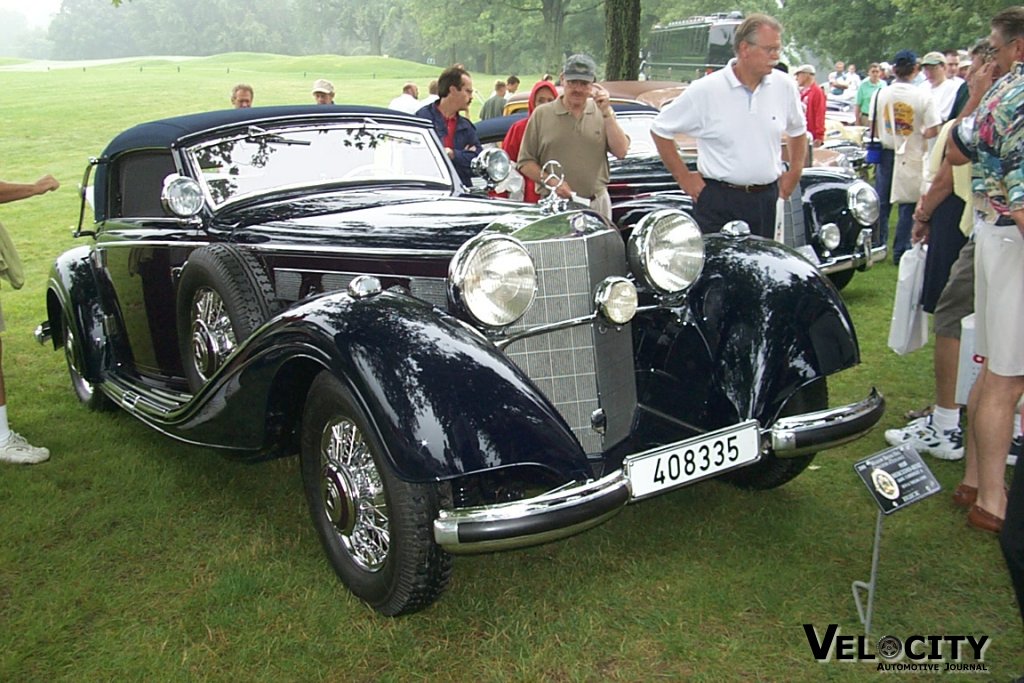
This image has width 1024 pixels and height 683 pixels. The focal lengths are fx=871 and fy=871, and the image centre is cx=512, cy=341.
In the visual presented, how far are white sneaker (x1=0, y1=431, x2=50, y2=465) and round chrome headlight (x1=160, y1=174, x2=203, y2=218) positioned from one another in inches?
62.0

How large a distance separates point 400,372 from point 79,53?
3729 inches

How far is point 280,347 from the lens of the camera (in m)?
2.97

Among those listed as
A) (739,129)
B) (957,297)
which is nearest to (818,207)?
(739,129)

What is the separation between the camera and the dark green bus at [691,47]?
86.9ft

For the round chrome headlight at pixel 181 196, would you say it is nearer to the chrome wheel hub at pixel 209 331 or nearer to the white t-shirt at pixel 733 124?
the chrome wheel hub at pixel 209 331

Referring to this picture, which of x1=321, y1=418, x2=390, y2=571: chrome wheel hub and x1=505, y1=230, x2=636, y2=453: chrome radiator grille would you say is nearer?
x1=321, y1=418, x2=390, y2=571: chrome wheel hub

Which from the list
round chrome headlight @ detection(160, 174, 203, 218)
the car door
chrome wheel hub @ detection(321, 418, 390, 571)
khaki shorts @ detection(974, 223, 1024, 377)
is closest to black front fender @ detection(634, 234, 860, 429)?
khaki shorts @ detection(974, 223, 1024, 377)

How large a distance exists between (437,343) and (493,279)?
331mm

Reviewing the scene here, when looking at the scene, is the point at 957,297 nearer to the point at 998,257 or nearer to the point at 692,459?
the point at 998,257

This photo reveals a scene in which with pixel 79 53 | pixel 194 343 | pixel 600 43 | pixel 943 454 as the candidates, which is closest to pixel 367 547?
pixel 194 343

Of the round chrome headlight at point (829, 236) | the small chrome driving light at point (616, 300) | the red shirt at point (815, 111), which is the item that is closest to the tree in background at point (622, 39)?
the red shirt at point (815, 111)

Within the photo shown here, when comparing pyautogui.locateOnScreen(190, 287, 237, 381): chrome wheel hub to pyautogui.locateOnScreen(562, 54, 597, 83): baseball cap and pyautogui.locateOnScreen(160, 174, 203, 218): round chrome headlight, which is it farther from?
pyautogui.locateOnScreen(562, 54, 597, 83): baseball cap

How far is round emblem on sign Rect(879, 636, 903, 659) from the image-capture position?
9.02ft

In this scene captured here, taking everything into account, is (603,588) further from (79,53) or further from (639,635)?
(79,53)
